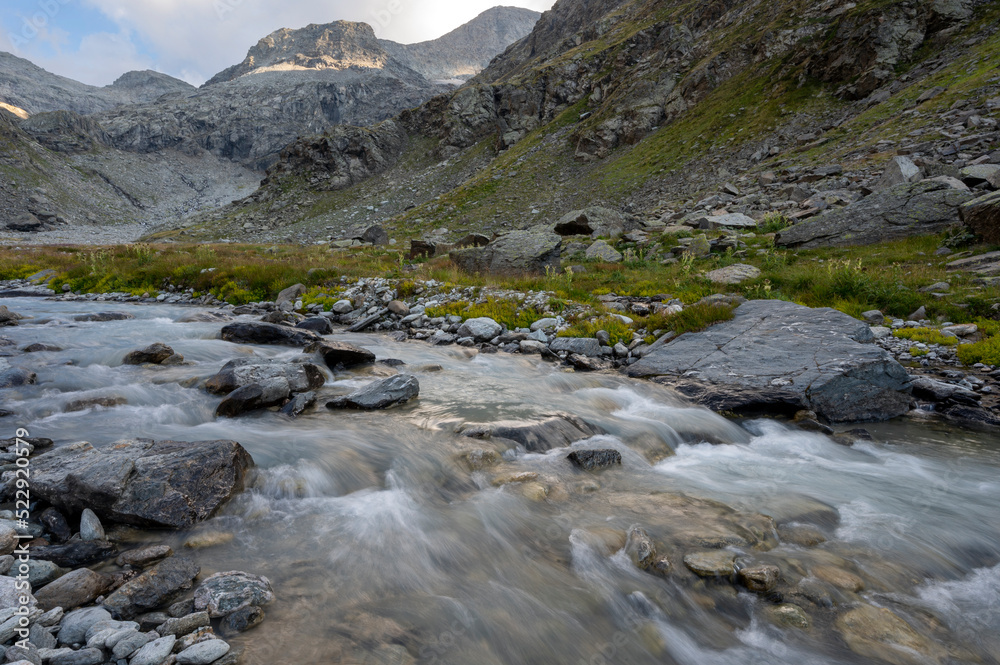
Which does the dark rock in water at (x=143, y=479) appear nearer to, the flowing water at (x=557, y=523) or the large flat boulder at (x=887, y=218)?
the flowing water at (x=557, y=523)

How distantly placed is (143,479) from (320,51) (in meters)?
213

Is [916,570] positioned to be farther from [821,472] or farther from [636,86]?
[636,86]

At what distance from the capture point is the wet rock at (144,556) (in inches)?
122

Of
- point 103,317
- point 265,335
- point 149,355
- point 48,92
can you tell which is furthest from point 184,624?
point 48,92

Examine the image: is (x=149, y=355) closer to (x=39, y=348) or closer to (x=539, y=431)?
(x=39, y=348)

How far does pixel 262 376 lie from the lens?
6879mm

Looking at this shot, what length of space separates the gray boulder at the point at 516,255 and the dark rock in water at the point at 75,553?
12.7 metres


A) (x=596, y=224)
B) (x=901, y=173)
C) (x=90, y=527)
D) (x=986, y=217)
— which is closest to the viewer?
(x=90, y=527)

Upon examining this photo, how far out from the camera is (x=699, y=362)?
26.1 feet

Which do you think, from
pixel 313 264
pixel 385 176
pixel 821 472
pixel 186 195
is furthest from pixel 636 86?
pixel 186 195

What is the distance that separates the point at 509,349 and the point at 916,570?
737 cm

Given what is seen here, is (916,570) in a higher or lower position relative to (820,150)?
lower

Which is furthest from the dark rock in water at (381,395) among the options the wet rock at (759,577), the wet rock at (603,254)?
the wet rock at (603,254)

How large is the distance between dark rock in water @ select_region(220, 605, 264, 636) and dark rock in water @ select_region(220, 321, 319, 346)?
7.75 meters
